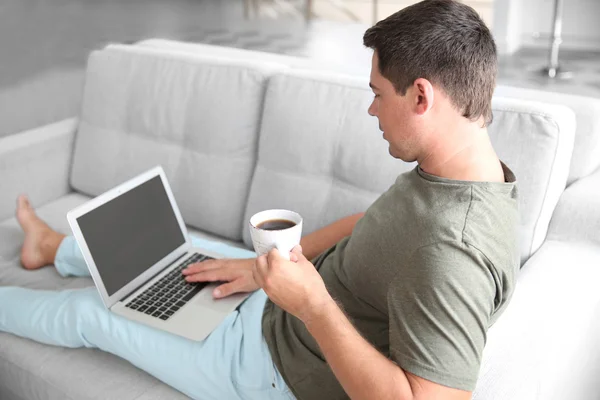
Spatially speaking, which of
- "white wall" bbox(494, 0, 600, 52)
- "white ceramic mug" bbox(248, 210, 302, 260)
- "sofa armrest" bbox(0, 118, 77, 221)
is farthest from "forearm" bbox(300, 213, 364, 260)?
"white wall" bbox(494, 0, 600, 52)

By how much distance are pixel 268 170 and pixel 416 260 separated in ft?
3.24

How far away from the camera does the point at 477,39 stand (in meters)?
1.08

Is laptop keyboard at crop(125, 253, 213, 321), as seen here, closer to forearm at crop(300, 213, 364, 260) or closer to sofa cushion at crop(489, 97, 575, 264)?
forearm at crop(300, 213, 364, 260)

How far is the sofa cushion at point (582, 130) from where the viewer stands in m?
1.64

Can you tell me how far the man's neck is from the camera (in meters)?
1.08

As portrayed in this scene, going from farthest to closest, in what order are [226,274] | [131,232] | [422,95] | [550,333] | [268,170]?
[268,170] < [131,232] < [226,274] < [550,333] < [422,95]

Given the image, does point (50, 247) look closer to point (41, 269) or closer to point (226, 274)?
point (41, 269)

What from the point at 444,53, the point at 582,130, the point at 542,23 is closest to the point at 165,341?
the point at 444,53

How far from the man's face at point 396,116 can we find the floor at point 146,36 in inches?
110

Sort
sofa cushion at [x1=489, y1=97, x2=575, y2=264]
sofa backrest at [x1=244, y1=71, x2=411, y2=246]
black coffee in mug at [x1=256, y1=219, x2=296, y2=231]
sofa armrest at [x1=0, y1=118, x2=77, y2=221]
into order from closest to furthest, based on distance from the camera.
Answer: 1. black coffee in mug at [x1=256, y1=219, x2=296, y2=231]
2. sofa cushion at [x1=489, y1=97, x2=575, y2=264]
3. sofa backrest at [x1=244, y1=71, x2=411, y2=246]
4. sofa armrest at [x1=0, y1=118, x2=77, y2=221]

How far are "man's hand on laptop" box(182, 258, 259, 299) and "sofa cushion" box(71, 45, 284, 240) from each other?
39 centimetres

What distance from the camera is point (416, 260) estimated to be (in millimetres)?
988

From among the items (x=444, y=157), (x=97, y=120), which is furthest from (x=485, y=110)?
(x=97, y=120)

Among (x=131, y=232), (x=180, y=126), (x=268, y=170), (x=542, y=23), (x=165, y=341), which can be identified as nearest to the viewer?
(x=165, y=341)
